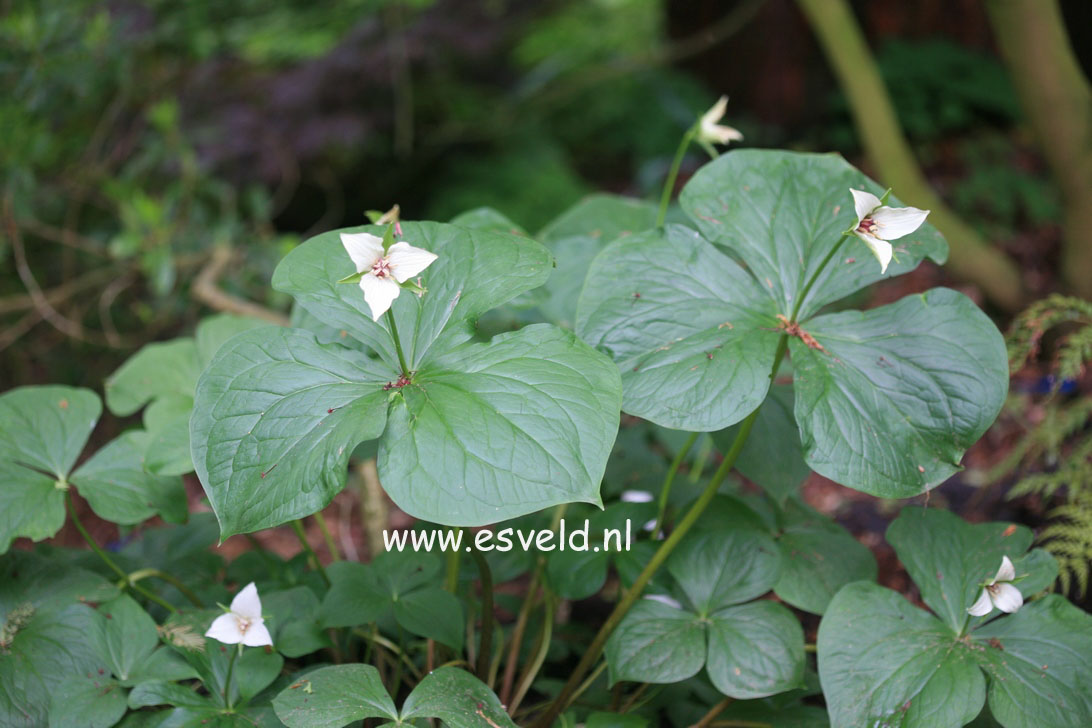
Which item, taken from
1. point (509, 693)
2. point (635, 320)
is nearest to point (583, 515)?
point (509, 693)

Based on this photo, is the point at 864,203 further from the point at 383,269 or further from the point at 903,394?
the point at 383,269

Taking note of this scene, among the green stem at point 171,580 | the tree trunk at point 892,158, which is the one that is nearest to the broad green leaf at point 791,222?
the green stem at point 171,580

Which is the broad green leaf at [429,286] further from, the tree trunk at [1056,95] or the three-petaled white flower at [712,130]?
the tree trunk at [1056,95]

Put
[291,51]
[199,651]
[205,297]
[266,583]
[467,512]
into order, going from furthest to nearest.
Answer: [291,51]
[205,297]
[266,583]
[199,651]
[467,512]

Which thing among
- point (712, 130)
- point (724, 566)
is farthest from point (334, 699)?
point (712, 130)

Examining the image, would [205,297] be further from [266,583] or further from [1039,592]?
[1039,592]

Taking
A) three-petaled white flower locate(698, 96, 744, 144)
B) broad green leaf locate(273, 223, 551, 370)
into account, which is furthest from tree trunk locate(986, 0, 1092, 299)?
broad green leaf locate(273, 223, 551, 370)

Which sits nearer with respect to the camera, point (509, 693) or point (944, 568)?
point (944, 568)
